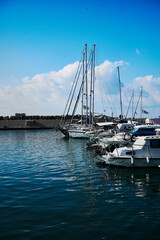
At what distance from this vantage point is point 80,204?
10.7 metres

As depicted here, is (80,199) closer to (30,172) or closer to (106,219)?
(106,219)

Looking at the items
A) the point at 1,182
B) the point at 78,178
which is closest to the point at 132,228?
the point at 78,178

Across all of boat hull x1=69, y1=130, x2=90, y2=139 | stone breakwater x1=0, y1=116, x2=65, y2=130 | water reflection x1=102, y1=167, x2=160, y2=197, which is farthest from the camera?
stone breakwater x1=0, y1=116, x2=65, y2=130

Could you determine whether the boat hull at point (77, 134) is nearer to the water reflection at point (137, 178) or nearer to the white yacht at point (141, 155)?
the white yacht at point (141, 155)

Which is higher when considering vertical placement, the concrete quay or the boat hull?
the concrete quay

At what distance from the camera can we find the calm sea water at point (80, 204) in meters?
8.02

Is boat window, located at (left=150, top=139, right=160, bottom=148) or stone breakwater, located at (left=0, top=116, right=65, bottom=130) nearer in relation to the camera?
boat window, located at (left=150, top=139, right=160, bottom=148)

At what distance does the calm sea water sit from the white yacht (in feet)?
2.07

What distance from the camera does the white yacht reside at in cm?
1805

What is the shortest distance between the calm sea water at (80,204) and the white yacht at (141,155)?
0.63 meters

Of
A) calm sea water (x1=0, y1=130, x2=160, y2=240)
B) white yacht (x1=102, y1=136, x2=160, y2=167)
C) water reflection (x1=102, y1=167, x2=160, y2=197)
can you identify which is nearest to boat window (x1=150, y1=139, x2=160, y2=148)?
white yacht (x1=102, y1=136, x2=160, y2=167)

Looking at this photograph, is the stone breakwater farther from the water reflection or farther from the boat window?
the water reflection

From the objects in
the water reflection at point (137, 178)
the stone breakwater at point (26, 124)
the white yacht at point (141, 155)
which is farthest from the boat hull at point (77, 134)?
the stone breakwater at point (26, 124)

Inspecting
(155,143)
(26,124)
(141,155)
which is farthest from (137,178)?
(26,124)
